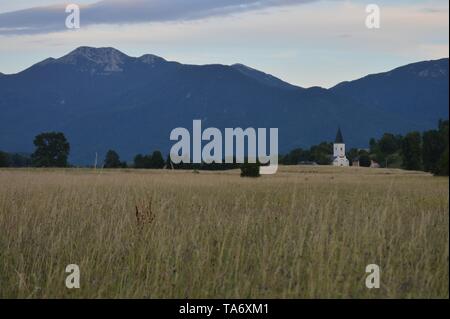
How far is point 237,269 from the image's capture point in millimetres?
7180

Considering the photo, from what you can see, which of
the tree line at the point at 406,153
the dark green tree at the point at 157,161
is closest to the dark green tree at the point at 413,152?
the tree line at the point at 406,153

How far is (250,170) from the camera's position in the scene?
47.2 m

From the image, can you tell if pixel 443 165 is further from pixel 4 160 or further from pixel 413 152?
pixel 4 160

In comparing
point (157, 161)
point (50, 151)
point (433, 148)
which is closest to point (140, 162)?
point (157, 161)

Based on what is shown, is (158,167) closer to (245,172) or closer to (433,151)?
(245,172)

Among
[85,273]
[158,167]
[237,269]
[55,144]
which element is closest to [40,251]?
[85,273]

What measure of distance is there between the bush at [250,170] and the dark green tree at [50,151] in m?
29.1

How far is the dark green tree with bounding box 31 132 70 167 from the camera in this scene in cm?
7125

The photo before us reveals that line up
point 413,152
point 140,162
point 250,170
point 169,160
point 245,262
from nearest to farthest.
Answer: point 245,262, point 413,152, point 250,170, point 169,160, point 140,162

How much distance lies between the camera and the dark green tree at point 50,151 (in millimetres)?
71250

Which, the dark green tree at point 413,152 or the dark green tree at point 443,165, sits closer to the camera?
the dark green tree at point 443,165

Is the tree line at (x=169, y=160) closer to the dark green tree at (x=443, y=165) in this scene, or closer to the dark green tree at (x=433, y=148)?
the dark green tree at (x=433, y=148)

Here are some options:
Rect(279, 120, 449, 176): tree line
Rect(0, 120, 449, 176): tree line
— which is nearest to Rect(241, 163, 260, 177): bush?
Rect(0, 120, 449, 176): tree line

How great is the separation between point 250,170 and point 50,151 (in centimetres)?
3281
